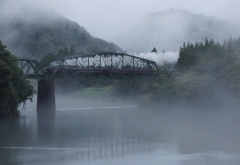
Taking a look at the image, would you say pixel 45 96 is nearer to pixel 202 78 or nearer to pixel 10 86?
pixel 202 78

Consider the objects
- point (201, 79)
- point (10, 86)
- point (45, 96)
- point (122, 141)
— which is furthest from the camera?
point (45, 96)

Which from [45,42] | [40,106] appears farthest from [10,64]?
[45,42]

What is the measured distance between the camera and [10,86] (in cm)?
7494

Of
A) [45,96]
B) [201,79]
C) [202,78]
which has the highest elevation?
[202,78]

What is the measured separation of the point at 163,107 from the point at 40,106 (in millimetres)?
19817

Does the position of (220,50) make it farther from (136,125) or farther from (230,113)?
(136,125)

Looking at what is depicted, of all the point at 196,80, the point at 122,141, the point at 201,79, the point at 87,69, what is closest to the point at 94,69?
the point at 87,69

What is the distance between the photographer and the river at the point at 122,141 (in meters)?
41.4

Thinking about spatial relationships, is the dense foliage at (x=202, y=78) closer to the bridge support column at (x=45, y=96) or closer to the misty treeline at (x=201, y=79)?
the misty treeline at (x=201, y=79)

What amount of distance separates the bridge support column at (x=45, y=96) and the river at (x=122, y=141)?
25770 millimetres

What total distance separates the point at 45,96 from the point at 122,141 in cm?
5154

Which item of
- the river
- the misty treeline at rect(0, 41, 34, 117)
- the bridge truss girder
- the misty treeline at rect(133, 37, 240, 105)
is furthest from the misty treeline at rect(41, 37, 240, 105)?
the misty treeline at rect(0, 41, 34, 117)

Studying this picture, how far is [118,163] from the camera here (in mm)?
39750

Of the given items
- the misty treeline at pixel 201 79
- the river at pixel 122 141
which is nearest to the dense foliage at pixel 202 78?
the misty treeline at pixel 201 79
